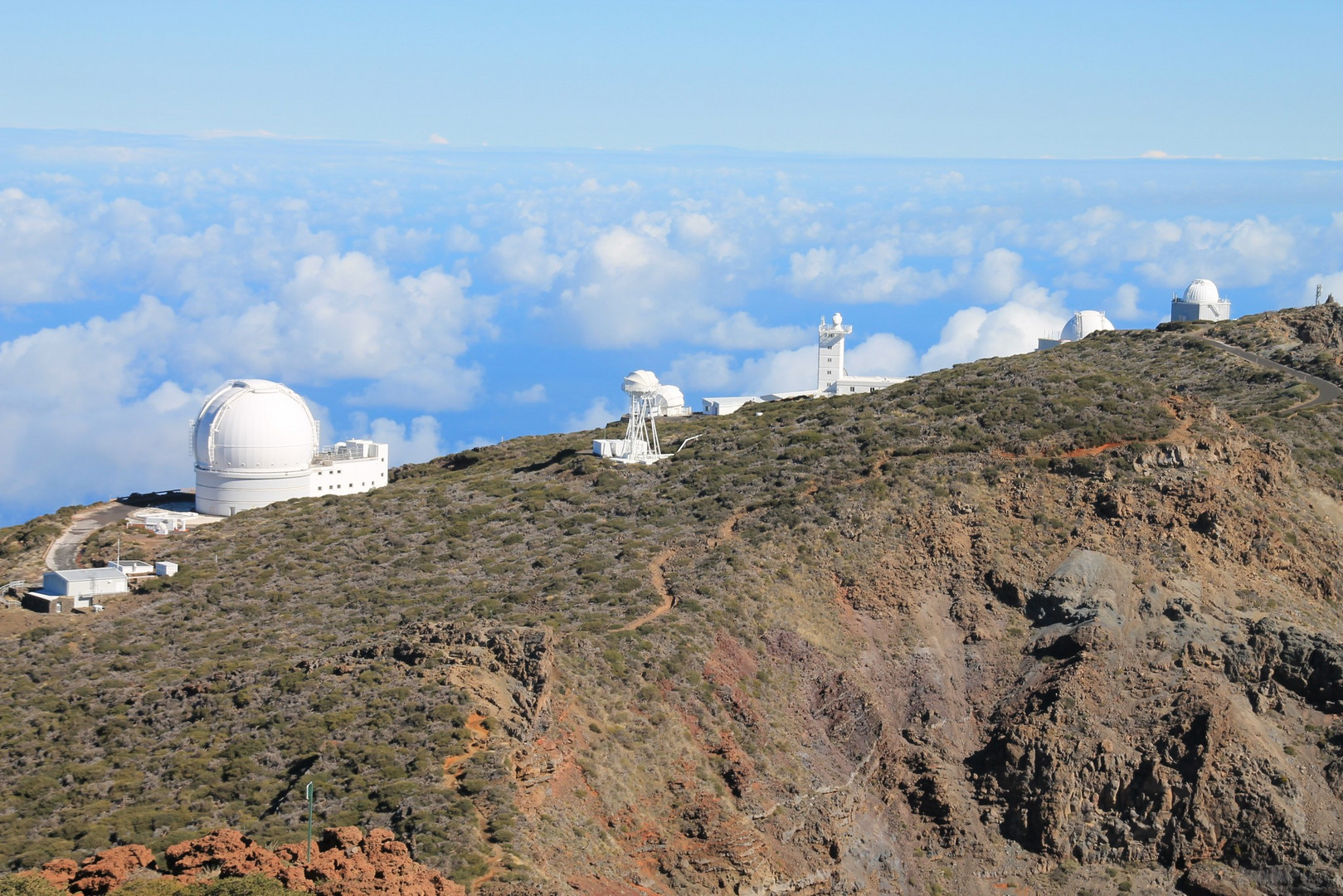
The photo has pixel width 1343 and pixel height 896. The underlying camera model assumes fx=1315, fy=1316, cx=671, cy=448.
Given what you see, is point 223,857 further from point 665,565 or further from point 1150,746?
point 1150,746

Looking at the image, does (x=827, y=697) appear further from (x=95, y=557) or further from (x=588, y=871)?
(x=95, y=557)

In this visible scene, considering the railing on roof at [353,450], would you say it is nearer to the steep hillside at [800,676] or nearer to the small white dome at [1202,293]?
the steep hillside at [800,676]

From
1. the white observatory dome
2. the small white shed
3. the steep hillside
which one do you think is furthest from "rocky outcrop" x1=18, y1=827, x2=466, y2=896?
the white observatory dome

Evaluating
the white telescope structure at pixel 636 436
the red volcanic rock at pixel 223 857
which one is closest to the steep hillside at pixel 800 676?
the red volcanic rock at pixel 223 857

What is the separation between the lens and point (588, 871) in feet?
93.2

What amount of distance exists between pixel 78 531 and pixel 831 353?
162 feet

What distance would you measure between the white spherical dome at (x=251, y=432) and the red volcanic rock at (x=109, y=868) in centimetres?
3616

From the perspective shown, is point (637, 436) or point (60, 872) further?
point (637, 436)

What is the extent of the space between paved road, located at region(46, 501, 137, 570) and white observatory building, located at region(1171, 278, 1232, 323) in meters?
62.0

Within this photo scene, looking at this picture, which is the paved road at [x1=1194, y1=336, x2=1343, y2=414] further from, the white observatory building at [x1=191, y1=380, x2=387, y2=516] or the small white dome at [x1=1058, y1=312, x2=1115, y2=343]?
the white observatory building at [x1=191, y1=380, x2=387, y2=516]

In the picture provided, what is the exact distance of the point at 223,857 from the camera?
25.8m

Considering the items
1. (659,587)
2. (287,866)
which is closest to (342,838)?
(287,866)

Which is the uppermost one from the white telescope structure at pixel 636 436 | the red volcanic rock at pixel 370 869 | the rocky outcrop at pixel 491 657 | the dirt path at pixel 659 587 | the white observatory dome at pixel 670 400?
the white observatory dome at pixel 670 400

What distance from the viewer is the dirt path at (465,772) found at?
26750 mm
